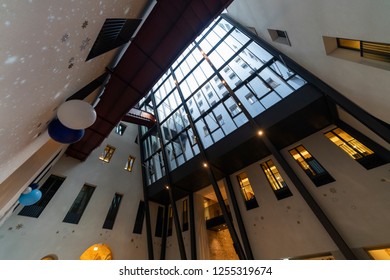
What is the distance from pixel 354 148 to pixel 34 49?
29.5ft

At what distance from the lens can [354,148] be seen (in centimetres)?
612

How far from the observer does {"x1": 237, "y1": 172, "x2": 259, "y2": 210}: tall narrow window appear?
7.88 m

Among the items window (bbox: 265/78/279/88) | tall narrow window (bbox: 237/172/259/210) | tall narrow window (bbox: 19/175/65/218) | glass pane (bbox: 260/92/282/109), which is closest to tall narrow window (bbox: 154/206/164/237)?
tall narrow window (bbox: 19/175/65/218)

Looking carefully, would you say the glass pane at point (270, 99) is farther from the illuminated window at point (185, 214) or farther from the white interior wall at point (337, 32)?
the illuminated window at point (185, 214)

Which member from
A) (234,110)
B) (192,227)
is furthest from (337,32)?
(192,227)

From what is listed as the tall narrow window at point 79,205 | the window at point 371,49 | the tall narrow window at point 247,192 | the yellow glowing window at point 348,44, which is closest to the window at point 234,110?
the tall narrow window at point 247,192

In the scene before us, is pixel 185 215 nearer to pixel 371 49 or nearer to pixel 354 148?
pixel 354 148

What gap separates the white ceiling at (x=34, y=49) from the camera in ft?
2.98

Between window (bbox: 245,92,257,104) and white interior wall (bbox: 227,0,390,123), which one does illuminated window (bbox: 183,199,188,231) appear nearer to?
window (bbox: 245,92,257,104)

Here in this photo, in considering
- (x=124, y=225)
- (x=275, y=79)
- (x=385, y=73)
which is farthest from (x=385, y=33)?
(x=124, y=225)

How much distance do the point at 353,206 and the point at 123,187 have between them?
11394 millimetres

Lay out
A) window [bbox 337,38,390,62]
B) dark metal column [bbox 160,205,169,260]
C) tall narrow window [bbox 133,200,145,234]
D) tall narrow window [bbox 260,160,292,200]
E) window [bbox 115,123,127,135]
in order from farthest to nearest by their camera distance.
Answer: window [bbox 115,123,127,135] < dark metal column [bbox 160,205,169,260] < tall narrow window [bbox 133,200,145,234] < tall narrow window [bbox 260,160,292,200] < window [bbox 337,38,390,62]

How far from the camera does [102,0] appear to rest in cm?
155

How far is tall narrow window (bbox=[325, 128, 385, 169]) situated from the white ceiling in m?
8.44
